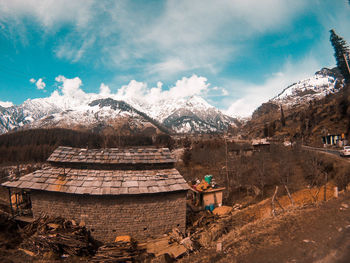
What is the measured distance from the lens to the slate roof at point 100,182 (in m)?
12.7

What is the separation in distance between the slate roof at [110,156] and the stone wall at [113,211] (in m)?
2.77

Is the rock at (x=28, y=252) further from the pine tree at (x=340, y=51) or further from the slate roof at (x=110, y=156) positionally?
the pine tree at (x=340, y=51)

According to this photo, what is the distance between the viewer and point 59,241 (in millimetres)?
10914

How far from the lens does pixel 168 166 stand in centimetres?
1591

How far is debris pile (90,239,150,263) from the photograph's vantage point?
34.1 ft

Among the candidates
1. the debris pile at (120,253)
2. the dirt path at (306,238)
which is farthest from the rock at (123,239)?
the dirt path at (306,238)

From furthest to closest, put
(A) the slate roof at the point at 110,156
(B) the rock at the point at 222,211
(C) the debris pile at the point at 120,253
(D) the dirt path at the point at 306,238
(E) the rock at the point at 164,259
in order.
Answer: (B) the rock at the point at 222,211
(A) the slate roof at the point at 110,156
(C) the debris pile at the point at 120,253
(E) the rock at the point at 164,259
(D) the dirt path at the point at 306,238

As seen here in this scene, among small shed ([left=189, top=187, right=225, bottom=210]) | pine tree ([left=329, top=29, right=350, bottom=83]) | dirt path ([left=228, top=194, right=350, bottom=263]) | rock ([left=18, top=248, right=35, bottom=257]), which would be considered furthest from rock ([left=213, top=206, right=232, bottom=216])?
pine tree ([left=329, top=29, right=350, bottom=83])

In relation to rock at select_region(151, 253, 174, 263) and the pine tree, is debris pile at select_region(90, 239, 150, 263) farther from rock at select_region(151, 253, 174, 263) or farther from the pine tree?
the pine tree

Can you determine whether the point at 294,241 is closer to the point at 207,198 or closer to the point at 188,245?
the point at 188,245

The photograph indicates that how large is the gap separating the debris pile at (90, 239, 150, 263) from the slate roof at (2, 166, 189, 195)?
3.14 m

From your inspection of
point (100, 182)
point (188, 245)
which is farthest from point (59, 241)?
point (188, 245)

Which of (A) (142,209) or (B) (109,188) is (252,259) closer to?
(A) (142,209)

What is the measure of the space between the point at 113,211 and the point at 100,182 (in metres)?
2.28
